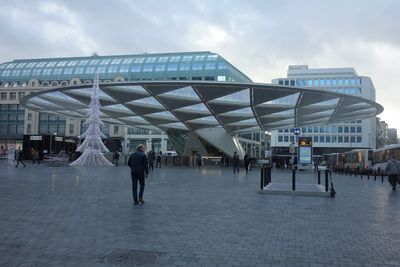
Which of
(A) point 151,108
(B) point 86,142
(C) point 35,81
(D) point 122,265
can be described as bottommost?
(D) point 122,265

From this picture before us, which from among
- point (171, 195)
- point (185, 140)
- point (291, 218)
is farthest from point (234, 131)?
point (291, 218)

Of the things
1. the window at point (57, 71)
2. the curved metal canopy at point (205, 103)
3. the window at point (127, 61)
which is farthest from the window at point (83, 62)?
the curved metal canopy at point (205, 103)

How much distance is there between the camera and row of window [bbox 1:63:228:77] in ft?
294

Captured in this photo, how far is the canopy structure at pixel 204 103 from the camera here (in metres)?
33.5

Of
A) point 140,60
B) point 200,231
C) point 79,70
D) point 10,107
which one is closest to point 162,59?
point 140,60

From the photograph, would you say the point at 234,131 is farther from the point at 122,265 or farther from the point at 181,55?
the point at 122,265

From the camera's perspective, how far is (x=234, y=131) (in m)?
55.7

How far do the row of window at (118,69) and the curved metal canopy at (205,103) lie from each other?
137 feet

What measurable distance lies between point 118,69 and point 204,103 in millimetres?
61563

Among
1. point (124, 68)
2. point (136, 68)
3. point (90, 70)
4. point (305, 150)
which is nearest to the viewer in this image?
Answer: point (305, 150)

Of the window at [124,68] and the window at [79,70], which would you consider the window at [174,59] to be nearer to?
the window at [124,68]

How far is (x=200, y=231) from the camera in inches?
296

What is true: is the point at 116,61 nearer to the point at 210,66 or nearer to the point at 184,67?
the point at 184,67

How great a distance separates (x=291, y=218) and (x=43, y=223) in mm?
4987
